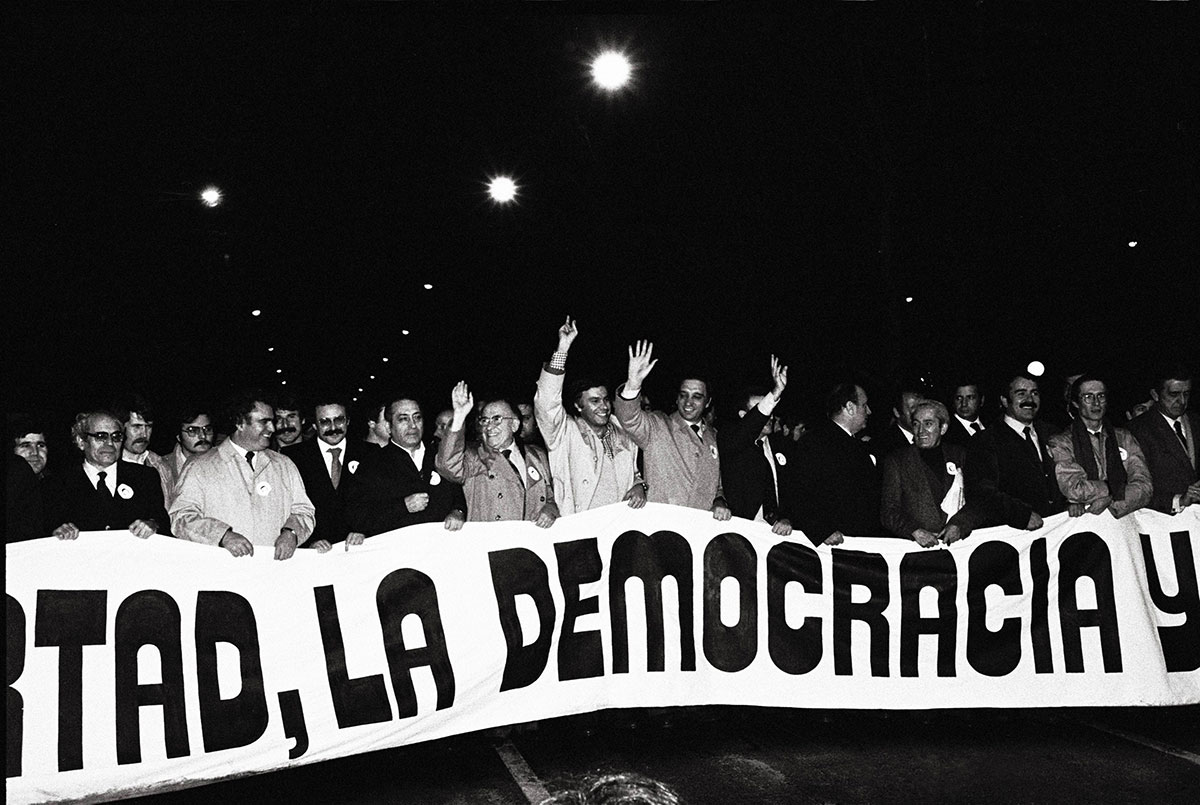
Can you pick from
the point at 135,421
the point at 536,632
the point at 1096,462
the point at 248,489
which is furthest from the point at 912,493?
the point at 135,421

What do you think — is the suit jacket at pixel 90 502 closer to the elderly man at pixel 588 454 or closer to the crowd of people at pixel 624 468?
the crowd of people at pixel 624 468

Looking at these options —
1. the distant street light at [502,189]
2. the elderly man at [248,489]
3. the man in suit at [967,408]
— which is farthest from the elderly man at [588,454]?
the distant street light at [502,189]

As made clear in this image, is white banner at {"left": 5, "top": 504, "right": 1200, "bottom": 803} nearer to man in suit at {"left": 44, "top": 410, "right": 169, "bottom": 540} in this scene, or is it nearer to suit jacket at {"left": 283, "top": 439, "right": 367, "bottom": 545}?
man in suit at {"left": 44, "top": 410, "right": 169, "bottom": 540}

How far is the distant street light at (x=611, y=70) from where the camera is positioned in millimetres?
8788

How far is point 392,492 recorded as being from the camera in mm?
5582

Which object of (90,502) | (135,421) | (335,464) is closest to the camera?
(90,502)

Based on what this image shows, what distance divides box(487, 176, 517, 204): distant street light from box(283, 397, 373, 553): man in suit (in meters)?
7.10

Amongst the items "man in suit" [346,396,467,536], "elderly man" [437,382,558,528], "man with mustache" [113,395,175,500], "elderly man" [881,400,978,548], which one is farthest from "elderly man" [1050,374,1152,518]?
"man with mustache" [113,395,175,500]

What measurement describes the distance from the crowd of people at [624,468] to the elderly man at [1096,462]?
0.04 ft

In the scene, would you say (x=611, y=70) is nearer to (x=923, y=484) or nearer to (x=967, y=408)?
(x=967, y=408)

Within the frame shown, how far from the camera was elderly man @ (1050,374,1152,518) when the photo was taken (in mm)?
5871

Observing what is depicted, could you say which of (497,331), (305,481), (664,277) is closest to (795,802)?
(305,481)

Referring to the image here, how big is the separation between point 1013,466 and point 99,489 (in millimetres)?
5165

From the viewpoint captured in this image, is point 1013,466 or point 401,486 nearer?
point 401,486
